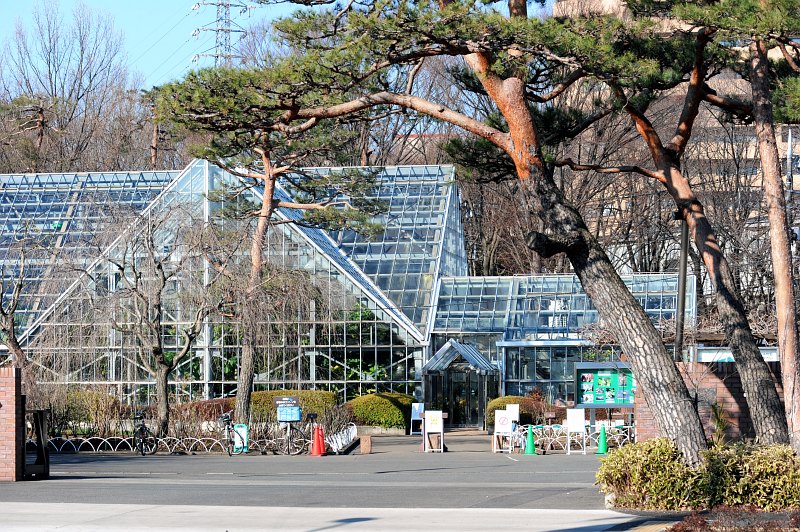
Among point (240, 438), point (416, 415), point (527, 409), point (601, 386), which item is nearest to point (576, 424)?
point (601, 386)

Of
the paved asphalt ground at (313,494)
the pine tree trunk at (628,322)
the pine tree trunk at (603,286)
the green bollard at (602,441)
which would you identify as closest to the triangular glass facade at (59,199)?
the paved asphalt ground at (313,494)

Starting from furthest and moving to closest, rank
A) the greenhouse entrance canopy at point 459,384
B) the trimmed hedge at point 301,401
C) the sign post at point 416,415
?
the greenhouse entrance canopy at point 459,384 → the trimmed hedge at point 301,401 → the sign post at point 416,415

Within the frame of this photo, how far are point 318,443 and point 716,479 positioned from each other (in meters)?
14.2

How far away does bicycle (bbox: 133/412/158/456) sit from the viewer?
26844 millimetres

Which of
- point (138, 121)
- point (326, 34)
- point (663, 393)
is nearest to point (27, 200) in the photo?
point (138, 121)

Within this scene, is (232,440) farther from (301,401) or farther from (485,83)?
(485,83)

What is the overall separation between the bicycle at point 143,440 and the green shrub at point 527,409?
10.8 metres

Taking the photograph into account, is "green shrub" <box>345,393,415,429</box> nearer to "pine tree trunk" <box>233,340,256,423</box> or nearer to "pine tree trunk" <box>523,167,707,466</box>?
"pine tree trunk" <box>233,340,256,423</box>

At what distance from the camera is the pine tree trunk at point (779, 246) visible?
51.5 feet

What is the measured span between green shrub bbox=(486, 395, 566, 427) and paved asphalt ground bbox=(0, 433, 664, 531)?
6.87m

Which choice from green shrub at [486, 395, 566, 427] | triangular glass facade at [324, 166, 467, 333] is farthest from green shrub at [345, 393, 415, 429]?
triangular glass facade at [324, 166, 467, 333]

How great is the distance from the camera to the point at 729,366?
18.5 meters

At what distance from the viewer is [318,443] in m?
26.6

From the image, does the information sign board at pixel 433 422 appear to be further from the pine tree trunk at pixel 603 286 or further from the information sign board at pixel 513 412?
the pine tree trunk at pixel 603 286
